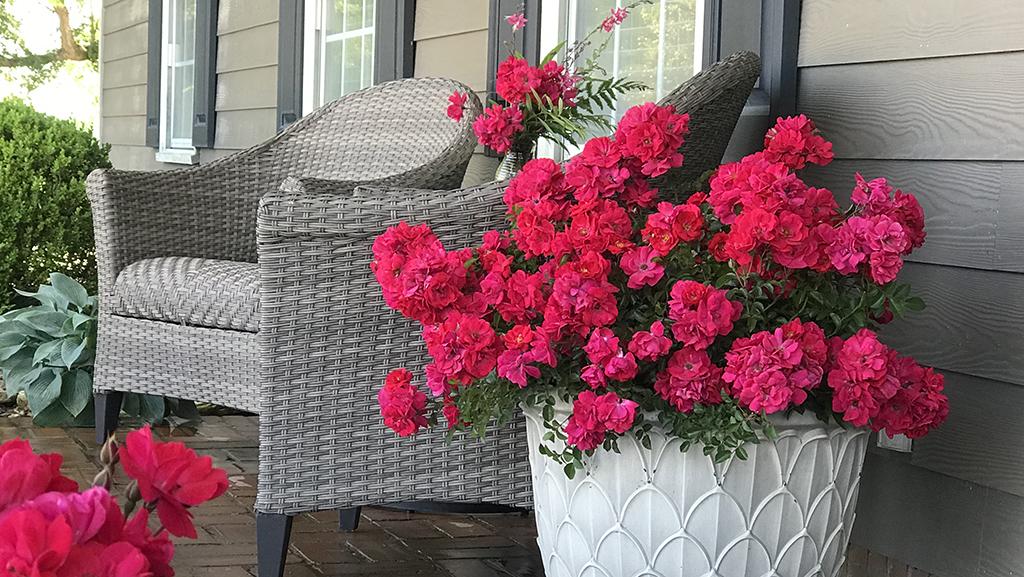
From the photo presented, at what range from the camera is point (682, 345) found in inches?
61.4

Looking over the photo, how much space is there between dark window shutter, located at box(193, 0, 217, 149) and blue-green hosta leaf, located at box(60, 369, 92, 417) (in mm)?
2179

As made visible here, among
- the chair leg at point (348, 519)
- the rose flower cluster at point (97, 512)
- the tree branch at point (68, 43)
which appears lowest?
the chair leg at point (348, 519)

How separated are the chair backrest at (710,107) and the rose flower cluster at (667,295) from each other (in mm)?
344

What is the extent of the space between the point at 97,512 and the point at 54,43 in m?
18.9

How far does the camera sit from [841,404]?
1496 millimetres

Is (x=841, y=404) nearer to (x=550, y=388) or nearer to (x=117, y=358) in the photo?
(x=550, y=388)

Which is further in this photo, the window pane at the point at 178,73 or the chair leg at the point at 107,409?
the window pane at the point at 178,73

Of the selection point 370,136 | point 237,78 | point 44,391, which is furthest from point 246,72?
point 44,391

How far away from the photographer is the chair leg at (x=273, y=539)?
194 centimetres

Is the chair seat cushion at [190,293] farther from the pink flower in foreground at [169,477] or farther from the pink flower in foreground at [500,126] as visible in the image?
the pink flower in foreground at [169,477]

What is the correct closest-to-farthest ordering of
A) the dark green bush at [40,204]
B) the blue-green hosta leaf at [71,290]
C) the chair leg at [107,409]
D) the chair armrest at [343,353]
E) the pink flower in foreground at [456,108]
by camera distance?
the chair armrest at [343,353]
the pink flower in foreground at [456,108]
the chair leg at [107,409]
the blue-green hosta leaf at [71,290]
the dark green bush at [40,204]

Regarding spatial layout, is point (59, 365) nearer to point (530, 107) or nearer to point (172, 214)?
point (172, 214)

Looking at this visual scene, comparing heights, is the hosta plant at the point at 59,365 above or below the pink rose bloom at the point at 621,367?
below

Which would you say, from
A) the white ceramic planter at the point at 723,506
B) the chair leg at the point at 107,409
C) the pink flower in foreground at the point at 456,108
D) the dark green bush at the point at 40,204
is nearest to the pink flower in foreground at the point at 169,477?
the white ceramic planter at the point at 723,506
